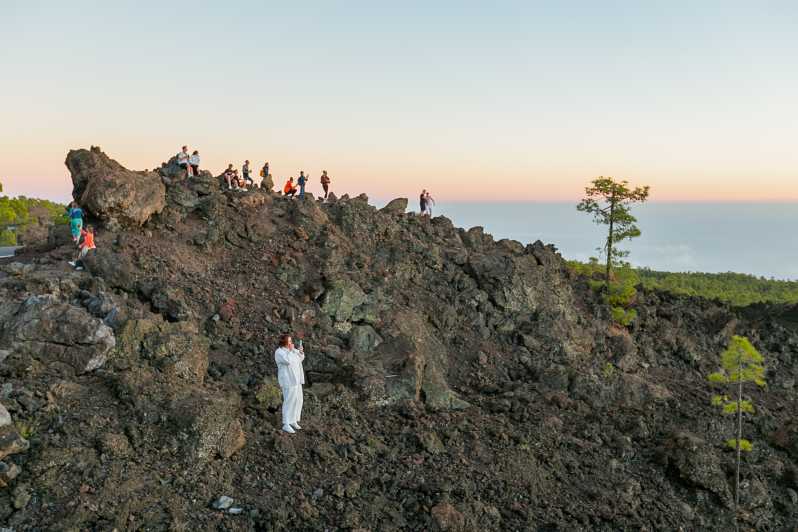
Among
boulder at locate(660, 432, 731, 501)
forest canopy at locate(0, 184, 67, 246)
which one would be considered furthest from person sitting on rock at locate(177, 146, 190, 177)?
forest canopy at locate(0, 184, 67, 246)

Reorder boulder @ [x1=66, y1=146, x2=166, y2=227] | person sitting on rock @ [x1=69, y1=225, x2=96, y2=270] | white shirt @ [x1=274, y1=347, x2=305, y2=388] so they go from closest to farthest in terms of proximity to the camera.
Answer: white shirt @ [x1=274, y1=347, x2=305, y2=388]
person sitting on rock @ [x1=69, y1=225, x2=96, y2=270]
boulder @ [x1=66, y1=146, x2=166, y2=227]

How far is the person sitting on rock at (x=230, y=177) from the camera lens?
71.2 feet

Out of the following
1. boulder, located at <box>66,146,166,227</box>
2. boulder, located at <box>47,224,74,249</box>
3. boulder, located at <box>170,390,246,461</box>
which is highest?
boulder, located at <box>66,146,166,227</box>

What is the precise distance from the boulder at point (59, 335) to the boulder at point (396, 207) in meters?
13.1

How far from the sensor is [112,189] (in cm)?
1669

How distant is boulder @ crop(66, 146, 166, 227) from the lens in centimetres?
1667

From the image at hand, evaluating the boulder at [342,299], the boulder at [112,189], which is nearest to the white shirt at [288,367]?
the boulder at [342,299]

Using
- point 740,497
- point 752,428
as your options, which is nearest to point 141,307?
point 740,497

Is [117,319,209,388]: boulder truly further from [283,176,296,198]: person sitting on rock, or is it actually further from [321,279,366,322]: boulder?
[283,176,296,198]: person sitting on rock

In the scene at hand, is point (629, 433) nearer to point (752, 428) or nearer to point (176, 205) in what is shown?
point (752, 428)

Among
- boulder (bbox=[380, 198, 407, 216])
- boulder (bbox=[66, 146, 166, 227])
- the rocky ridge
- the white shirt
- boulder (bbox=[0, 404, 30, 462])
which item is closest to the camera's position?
boulder (bbox=[0, 404, 30, 462])

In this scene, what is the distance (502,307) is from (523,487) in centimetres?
881

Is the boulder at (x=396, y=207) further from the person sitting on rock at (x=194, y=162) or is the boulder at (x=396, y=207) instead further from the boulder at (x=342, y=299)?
the person sitting on rock at (x=194, y=162)

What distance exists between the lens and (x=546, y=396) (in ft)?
50.1
